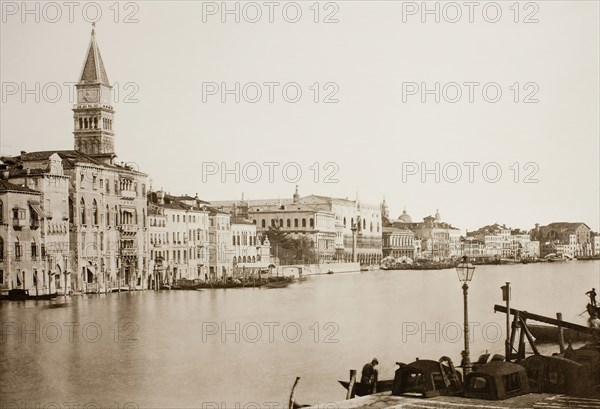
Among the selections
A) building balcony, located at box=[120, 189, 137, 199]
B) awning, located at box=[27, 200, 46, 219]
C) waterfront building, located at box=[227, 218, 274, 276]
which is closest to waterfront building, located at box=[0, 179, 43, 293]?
awning, located at box=[27, 200, 46, 219]

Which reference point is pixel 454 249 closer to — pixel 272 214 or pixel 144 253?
pixel 272 214

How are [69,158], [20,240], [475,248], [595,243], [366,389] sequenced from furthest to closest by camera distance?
[475,248] → [595,243] → [69,158] → [20,240] → [366,389]

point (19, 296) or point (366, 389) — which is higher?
point (19, 296)

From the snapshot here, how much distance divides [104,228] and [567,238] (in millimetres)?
12011

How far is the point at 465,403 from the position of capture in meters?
4.14

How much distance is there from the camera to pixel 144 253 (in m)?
18.2

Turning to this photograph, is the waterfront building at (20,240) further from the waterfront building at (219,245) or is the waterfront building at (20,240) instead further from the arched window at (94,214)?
the waterfront building at (219,245)

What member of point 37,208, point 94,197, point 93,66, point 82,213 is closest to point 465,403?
point 93,66

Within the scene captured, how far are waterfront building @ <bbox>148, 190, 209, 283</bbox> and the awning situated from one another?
194 inches

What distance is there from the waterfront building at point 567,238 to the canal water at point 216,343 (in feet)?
9.69

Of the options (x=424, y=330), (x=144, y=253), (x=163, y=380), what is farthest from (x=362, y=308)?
(x=163, y=380)

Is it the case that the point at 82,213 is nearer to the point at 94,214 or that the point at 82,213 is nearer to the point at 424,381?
the point at 94,214

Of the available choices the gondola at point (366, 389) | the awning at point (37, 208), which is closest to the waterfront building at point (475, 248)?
the awning at point (37, 208)

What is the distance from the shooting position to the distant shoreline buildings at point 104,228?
13109mm
